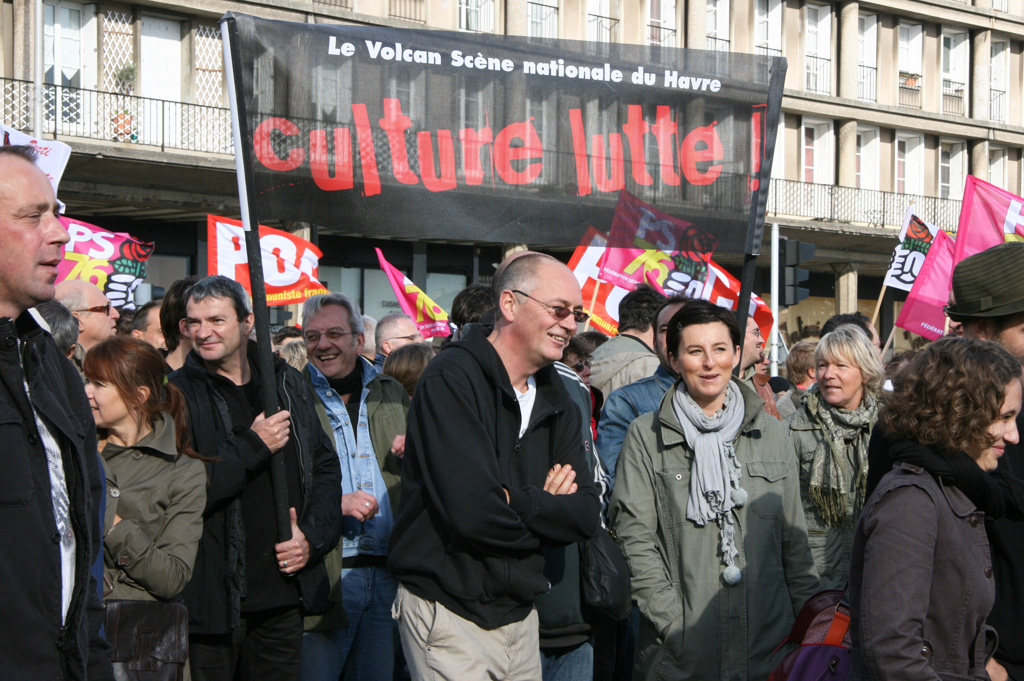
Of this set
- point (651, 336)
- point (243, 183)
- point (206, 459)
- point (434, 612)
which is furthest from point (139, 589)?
point (651, 336)

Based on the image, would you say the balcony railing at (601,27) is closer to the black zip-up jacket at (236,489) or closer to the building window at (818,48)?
the building window at (818,48)

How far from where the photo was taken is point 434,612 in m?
3.02

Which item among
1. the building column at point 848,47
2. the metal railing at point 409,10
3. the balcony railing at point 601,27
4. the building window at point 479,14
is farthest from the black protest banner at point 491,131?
the building column at point 848,47

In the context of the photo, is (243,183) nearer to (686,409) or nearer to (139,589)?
(139,589)

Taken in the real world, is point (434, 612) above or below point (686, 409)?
below

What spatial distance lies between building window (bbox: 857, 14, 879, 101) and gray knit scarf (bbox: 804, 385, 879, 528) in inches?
1006

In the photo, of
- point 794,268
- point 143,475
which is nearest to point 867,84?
point 794,268

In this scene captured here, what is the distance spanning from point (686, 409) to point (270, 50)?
6.87 feet

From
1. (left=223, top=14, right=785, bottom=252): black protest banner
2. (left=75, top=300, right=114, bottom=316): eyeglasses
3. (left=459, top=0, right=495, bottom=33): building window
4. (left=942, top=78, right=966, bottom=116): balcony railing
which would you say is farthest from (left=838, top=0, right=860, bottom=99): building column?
(left=75, top=300, right=114, bottom=316): eyeglasses

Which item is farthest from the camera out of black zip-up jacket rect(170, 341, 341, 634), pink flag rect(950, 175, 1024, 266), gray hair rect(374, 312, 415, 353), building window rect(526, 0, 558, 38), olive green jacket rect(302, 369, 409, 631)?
building window rect(526, 0, 558, 38)

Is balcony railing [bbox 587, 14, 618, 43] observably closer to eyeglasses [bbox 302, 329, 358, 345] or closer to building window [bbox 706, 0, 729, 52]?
building window [bbox 706, 0, 729, 52]

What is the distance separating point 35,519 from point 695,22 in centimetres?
2521

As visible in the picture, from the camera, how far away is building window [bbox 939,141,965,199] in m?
29.5

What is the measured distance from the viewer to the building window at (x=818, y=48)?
27.5m
